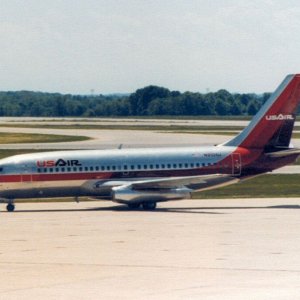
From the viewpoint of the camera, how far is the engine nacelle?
5034 centimetres

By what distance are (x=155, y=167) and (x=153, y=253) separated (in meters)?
18.9

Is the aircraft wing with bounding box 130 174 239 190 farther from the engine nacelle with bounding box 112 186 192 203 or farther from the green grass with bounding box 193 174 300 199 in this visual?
the green grass with bounding box 193 174 300 199

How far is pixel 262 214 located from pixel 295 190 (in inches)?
548

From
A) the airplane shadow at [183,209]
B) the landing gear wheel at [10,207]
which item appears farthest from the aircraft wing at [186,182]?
the landing gear wheel at [10,207]

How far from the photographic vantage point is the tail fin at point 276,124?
2087 inches

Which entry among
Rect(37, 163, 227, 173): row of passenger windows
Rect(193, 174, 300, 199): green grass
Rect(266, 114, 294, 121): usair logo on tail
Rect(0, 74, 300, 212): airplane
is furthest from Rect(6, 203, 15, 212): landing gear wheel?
Rect(266, 114, 294, 121): usair logo on tail

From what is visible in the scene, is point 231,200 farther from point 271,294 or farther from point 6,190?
point 271,294

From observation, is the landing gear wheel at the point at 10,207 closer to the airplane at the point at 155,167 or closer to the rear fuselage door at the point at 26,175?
the airplane at the point at 155,167

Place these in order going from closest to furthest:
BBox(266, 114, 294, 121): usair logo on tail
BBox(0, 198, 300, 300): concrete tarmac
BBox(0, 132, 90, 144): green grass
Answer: BBox(0, 198, 300, 300): concrete tarmac < BBox(266, 114, 294, 121): usair logo on tail < BBox(0, 132, 90, 144): green grass

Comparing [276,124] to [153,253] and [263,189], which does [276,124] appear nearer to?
[263,189]

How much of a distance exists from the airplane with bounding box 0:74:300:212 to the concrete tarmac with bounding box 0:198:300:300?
4.03ft

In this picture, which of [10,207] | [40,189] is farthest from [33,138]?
[40,189]

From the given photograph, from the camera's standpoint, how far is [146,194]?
50562 mm

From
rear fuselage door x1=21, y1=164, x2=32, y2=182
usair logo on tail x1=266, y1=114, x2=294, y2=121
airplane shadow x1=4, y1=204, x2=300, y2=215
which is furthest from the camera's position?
usair logo on tail x1=266, y1=114, x2=294, y2=121
